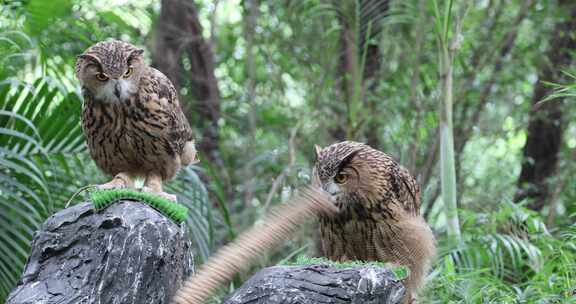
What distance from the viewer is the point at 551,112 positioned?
8148 mm

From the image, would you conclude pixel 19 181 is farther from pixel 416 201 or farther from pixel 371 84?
pixel 371 84

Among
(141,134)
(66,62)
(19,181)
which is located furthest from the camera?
(66,62)

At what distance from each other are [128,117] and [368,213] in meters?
1.17

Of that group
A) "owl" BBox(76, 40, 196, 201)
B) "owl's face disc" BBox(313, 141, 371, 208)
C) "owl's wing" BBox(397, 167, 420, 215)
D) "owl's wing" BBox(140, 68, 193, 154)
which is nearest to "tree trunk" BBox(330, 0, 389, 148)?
"owl's wing" BBox(397, 167, 420, 215)

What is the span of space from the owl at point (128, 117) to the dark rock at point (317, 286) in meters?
0.96

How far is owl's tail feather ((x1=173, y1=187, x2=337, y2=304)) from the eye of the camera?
3.02 m

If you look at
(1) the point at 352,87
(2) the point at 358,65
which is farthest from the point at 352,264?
(1) the point at 352,87

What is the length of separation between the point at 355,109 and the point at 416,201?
2832 mm

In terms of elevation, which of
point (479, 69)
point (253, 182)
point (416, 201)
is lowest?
point (253, 182)

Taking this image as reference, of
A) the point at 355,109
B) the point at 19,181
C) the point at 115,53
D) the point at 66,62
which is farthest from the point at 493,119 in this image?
the point at 115,53

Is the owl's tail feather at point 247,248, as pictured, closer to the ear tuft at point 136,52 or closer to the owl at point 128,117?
the owl at point 128,117

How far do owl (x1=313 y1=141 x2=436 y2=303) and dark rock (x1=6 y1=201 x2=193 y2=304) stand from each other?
0.70 metres

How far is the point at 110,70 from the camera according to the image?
3637 millimetres

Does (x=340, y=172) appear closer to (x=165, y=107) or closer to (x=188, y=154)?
(x=165, y=107)
